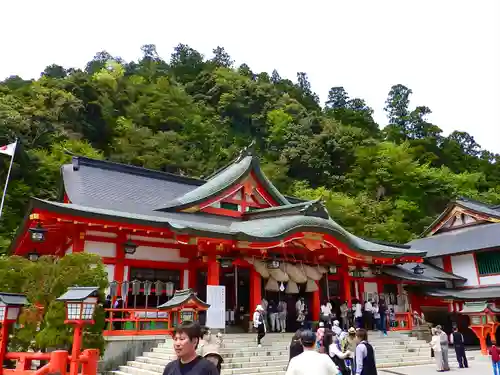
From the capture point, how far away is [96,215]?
13008 mm

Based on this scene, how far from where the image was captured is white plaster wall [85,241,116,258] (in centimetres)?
1430

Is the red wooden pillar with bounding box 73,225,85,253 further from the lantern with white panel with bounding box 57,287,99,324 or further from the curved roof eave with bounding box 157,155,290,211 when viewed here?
the lantern with white panel with bounding box 57,287,99,324

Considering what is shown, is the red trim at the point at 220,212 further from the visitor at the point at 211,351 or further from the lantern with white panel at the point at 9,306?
the visitor at the point at 211,351

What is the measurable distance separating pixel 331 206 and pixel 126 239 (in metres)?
27.7

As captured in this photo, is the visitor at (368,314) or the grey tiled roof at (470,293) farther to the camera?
the grey tiled roof at (470,293)

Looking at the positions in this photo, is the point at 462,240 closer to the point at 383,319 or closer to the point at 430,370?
the point at 383,319

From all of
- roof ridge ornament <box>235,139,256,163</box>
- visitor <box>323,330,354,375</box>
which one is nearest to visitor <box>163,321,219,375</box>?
visitor <box>323,330,354,375</box>

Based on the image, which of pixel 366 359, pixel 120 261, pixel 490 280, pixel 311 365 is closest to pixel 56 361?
pixel 366 359

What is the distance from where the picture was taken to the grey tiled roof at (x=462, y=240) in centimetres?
2447

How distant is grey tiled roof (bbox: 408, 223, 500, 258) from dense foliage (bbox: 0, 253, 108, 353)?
856 inches

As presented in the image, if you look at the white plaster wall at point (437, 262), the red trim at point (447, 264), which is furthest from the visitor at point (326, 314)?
the white plaster wall at point (437, 262)

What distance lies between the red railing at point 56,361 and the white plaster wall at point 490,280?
22.8 m

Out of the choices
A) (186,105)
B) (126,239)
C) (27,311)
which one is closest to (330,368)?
(27,311)

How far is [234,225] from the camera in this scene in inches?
698
